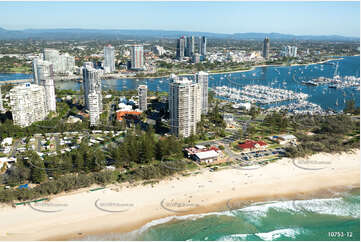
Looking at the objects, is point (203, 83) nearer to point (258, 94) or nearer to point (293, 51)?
point (258, 94)

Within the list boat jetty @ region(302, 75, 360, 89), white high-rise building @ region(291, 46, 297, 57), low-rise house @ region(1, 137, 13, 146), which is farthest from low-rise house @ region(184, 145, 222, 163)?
white high-rise building @ region(291, 46, 297, 57)

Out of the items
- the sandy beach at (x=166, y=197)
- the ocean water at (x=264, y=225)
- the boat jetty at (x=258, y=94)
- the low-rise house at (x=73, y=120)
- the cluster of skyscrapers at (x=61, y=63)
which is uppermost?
the cluster of skyscrapers at (x=61, y=63)

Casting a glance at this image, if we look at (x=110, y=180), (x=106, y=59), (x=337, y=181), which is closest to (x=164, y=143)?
(x=110, y=180)

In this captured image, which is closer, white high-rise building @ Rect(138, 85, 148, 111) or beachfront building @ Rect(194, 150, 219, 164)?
beachfront building @ Rect(194, 150, 219, 164)

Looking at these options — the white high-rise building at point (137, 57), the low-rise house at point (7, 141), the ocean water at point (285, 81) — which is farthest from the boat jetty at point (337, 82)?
the low-rise house at point (7, 141)

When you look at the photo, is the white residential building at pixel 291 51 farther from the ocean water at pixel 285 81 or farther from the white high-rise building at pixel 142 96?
the white high-rise building at pixel 142 96

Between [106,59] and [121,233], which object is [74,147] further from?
[106,59]

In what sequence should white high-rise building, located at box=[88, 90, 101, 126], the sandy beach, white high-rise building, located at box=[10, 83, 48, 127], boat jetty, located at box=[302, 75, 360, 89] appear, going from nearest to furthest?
1. the sandy beach
2. white high-rise building, located at box=[10, 83, 48, 127]
3. white high-rise building, located at box=[88, 90, 101, 126]
4. boat jetty, located at box=[302, 75, 360, 89]

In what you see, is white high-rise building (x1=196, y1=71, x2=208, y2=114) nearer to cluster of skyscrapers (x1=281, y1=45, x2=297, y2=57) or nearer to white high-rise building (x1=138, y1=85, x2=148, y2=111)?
white high-rise building (x1=138, y1=85, x2=148, y2=111)
